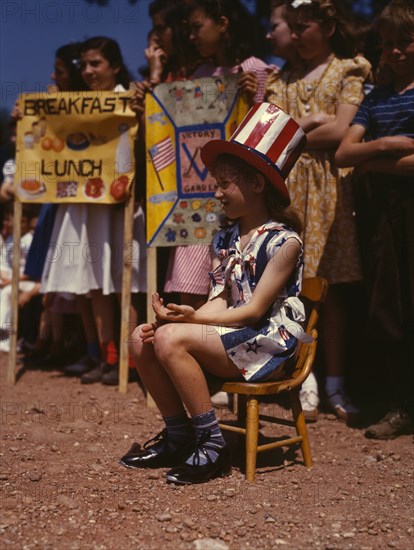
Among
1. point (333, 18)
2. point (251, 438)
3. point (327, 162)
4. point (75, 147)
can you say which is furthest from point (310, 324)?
point (75, 147)

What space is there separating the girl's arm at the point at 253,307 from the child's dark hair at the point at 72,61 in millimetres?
2931

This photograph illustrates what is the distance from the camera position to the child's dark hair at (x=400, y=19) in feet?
13.0

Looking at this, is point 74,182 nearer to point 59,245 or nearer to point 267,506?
point 59,245

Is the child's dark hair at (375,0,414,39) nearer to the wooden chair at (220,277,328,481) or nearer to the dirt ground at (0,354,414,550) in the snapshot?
the wooden chair at (220,277,328,481)

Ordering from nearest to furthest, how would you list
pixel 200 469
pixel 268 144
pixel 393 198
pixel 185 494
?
pixel 185 494, pixel 200 469, pixel 268 144, pixel 393 198

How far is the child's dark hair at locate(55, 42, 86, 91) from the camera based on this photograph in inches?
222

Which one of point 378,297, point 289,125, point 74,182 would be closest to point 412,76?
point 289,125

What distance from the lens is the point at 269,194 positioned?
11.9 ft

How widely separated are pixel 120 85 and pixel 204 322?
2.63m

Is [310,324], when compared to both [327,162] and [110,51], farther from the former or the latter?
[110,51]

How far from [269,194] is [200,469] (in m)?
1.40

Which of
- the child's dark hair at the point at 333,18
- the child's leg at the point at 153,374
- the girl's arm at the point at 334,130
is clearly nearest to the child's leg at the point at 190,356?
the child's leg at the point at 153,374

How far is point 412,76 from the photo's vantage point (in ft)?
13.5

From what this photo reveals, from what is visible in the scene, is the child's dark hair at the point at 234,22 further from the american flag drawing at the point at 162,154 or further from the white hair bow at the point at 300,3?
the american flag drawing at the point at 162,154
